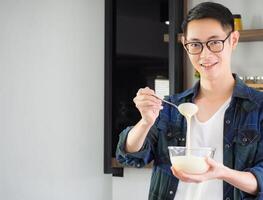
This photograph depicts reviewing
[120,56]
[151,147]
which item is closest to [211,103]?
[151,147]

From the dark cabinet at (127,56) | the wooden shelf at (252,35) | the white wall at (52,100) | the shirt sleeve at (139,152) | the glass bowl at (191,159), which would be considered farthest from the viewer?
the white wall at (52,100)

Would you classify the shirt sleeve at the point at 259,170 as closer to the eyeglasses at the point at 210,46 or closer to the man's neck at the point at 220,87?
the man's neck at the point at 220,87

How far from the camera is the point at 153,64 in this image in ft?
9.22

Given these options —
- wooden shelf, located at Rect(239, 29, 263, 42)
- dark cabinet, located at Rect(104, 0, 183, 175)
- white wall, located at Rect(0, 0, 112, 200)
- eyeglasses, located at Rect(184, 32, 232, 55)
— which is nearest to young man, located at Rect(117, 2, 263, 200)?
eyeglasses, located at Rect(184, 32, 232, 55)

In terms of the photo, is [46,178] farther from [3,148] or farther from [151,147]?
[151,147]

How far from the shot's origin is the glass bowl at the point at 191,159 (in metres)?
1.10

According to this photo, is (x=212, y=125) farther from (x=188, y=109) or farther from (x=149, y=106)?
(x=149, y=106)

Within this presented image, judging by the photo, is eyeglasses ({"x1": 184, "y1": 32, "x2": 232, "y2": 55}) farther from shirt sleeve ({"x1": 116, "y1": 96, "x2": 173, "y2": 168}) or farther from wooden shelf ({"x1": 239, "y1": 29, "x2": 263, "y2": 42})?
wooden shelf ({"x1": 239, "y1": 29, "x2": 263, "y2": 42})

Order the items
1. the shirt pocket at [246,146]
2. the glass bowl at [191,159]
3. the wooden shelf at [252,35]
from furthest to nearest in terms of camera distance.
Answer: the wooden shelf at [252,35], the shirt pocket at [246,146], the glass bowl at [191,159]

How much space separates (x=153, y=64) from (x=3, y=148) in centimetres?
151

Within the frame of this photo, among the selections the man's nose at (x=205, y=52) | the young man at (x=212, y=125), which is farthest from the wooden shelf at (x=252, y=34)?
the man's nose at (x=205, y=52)

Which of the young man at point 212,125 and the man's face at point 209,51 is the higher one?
the man's face at point 209,51

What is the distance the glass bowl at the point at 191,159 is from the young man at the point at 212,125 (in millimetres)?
27

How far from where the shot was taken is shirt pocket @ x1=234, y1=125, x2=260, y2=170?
48.5 inches
